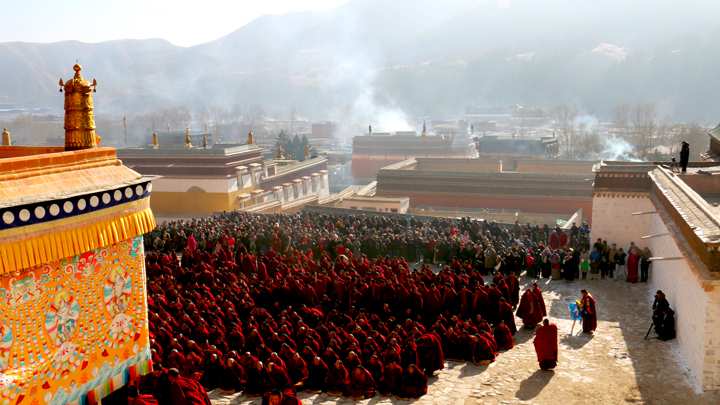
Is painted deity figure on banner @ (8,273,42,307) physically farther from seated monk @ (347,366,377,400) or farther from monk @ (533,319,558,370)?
monk @ (533,319,558,370)

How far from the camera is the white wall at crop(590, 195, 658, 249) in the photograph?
18.4 m

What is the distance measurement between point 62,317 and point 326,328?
5.97 metres

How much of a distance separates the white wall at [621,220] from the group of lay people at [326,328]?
5.58 meters

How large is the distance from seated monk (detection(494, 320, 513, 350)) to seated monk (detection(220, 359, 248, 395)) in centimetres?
507

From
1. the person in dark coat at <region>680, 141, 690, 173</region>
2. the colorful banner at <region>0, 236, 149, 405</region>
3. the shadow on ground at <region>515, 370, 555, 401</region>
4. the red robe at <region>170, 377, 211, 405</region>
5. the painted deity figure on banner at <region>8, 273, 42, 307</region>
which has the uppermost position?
the person in dark coat at <region>680, 141, 690, 173</region>

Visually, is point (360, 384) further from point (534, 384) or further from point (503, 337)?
point (503, 337)

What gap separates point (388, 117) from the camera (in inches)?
6412

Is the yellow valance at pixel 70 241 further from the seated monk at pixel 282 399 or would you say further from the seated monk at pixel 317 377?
the seated monk at pixel 317 377

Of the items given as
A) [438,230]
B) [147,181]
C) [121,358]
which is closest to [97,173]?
[147,181]

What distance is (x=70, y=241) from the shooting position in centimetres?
597

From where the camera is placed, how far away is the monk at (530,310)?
1307 centimetres

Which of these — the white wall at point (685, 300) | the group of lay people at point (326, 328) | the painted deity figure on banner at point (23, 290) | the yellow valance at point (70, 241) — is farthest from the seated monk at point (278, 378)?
the white wall at point (685, 300)

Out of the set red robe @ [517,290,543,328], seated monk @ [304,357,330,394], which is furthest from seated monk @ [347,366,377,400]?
red robe @ [517,290,543,328]

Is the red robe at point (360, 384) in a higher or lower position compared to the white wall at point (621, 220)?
lower
